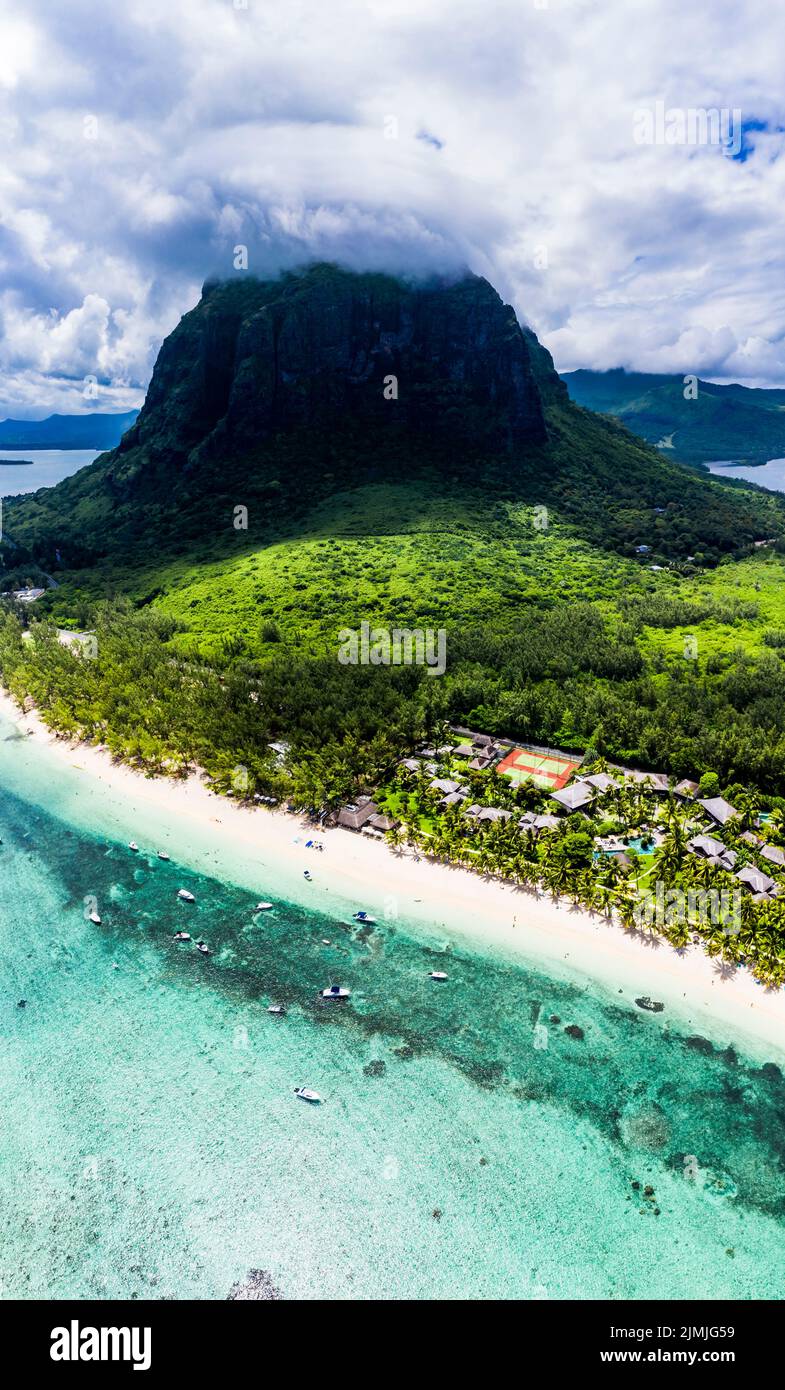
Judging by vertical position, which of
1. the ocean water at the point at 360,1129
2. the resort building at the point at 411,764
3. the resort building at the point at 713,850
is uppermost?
the resort building at the point at 411,764

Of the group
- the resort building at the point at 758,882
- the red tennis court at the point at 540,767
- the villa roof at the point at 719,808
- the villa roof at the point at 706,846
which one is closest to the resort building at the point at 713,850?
the villa roof at the point at 706,846

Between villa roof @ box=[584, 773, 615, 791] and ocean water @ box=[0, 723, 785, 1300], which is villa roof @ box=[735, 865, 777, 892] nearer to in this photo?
ocean water @ box=[0, 723, 785, 1300]

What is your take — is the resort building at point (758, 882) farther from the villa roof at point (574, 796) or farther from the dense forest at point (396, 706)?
the dense forest at point (396, 706)

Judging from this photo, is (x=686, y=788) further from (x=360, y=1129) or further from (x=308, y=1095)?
(x=308, y=1095)

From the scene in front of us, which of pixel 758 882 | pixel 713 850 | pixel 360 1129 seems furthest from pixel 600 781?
pixel 360 1129
